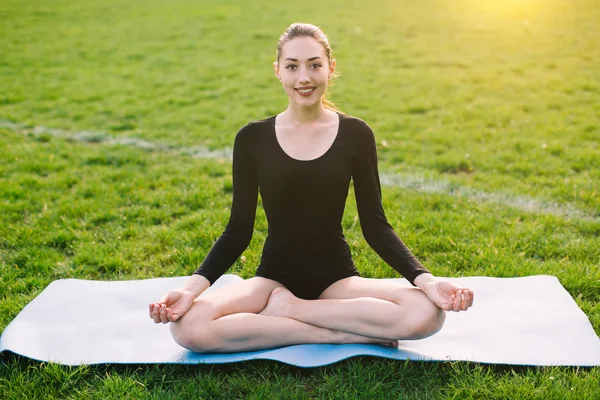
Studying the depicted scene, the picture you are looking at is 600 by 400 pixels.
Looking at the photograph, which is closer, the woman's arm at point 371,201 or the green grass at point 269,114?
the green grass at point 269,114

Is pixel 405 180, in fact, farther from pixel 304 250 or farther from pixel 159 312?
pixel 159 312

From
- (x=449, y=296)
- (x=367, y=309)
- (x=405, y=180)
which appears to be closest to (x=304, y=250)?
(x=367, y=309)

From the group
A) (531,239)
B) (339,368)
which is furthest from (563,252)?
(339,368)

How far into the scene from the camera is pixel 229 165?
6.38 metres

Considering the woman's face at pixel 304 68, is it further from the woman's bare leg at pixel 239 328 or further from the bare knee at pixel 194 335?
the bare knee at pixel 194 335

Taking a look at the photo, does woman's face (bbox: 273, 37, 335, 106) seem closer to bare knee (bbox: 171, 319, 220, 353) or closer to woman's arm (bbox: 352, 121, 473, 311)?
woman's arm (bbox: 352, 121, 473, 311)

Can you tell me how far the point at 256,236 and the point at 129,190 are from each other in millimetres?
1629

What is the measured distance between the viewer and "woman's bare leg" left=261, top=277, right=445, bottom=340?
3059 mm

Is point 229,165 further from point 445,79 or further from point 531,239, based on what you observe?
point 445,79

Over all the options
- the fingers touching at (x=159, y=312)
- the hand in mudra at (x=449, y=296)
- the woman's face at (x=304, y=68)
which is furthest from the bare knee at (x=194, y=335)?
the woman's face at (x=304, y=68)

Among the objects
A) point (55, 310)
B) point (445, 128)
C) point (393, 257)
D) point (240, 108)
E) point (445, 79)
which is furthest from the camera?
point (445, 79)

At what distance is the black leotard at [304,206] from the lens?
327 centimetres

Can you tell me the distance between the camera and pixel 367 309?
3.13 m

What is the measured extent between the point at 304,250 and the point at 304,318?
36 cm
